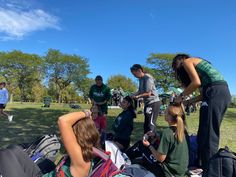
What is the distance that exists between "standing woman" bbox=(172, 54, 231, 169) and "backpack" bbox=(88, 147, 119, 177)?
1.42 m

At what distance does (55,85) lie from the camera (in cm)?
6262

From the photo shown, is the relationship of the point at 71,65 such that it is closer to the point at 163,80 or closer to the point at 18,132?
the point at 163,80

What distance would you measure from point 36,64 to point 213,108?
5697 cm

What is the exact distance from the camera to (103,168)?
277 centimetres

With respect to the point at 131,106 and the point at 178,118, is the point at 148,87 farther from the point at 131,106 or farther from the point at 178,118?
the point at 178,118

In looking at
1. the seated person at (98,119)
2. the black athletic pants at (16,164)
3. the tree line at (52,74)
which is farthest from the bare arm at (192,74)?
the tree line at (52,74)

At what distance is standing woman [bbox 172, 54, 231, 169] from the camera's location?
12.4 ft

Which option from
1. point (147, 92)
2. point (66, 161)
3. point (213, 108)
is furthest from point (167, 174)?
point (147, 92)

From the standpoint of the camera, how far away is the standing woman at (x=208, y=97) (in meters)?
3.79

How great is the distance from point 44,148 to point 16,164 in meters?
1.37

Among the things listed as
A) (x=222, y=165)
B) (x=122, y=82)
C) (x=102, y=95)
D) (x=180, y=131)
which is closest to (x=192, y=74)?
(x=180, y=131)

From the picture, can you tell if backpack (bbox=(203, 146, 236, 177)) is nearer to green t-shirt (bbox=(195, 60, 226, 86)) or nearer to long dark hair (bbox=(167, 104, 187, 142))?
long dark hair (bbox=(167, 104, 187, 142))

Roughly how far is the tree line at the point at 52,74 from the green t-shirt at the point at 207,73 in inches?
1937

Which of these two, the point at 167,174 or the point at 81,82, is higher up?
the point at 81,82
